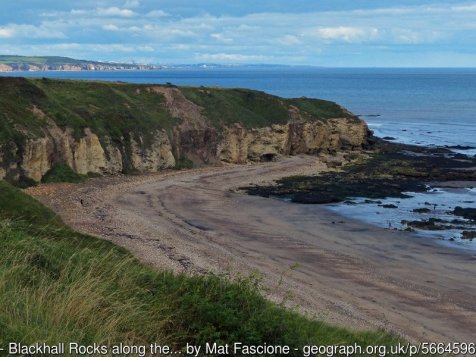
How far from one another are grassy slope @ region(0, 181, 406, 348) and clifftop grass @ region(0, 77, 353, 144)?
3383cm

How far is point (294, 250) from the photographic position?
102 feet

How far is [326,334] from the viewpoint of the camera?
11281 millimetres

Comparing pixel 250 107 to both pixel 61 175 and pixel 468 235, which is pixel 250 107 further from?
pixel 468 235

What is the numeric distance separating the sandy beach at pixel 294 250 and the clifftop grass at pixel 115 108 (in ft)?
19.7

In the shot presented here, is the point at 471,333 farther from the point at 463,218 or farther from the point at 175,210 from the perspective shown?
the point at 175,210

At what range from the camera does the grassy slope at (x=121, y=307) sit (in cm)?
776

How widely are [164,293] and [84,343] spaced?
282 centimetres

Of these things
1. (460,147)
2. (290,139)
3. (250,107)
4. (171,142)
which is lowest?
(460,147)

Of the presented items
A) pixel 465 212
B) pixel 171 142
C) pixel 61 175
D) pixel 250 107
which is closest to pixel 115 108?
pixel 171 142

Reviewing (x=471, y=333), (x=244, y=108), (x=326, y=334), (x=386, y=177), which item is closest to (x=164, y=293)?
(x=326, y=334)

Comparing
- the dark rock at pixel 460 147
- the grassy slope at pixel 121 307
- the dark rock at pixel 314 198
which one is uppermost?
the grassy slope at pixel 121 307

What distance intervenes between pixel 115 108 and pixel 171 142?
635 centimetres

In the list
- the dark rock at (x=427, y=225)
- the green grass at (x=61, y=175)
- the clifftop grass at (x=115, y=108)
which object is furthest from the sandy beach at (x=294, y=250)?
the clifftop grass at (x=115, y=108)

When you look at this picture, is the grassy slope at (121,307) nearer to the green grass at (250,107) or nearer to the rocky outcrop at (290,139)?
the rocky outcrop at (290,139)
